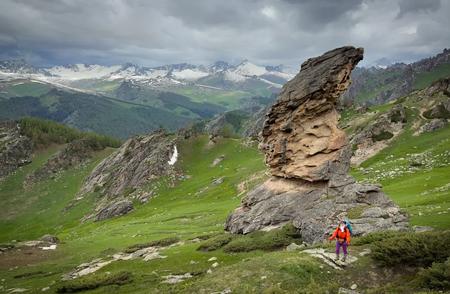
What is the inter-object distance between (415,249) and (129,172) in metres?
130

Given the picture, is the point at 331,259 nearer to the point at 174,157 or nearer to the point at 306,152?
the point at 306,152

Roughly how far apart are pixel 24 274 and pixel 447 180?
57.3 m

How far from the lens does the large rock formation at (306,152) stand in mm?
47062

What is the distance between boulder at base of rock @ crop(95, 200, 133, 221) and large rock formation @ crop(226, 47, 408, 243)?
227 ft

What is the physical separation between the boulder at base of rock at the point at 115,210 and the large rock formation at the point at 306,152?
69.1 meters

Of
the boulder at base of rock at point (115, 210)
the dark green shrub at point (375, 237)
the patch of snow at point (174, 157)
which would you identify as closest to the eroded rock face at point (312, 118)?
the dark green shrub at point (375, 237)

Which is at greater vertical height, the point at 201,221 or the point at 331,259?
the point at 331,259

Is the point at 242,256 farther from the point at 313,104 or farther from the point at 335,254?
the point at 313,104

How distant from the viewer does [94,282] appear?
37.8 meters

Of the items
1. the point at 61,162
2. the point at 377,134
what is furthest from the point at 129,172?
the point at 377,134

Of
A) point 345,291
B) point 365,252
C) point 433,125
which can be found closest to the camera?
point 345,291

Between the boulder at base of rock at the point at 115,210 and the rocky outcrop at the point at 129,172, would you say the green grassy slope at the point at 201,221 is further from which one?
the rocky outcrop at the point at 129,172

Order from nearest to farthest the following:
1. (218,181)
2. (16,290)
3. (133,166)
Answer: (16,290), (218,181), (133,166)

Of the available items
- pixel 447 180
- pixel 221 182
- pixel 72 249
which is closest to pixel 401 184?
pixel 447 180
